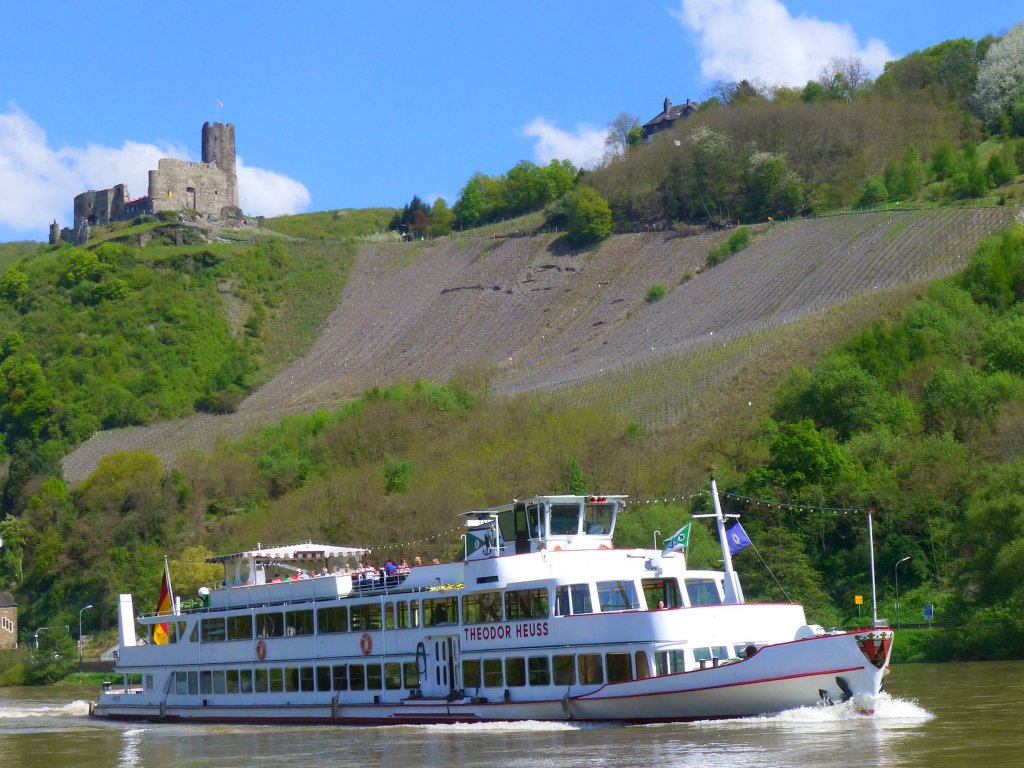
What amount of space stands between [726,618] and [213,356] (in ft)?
346

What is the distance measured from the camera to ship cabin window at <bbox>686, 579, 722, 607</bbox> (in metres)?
34.9

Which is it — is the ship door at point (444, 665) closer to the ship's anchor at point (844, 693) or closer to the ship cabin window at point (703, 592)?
the ship cabin window at point (703, 592)

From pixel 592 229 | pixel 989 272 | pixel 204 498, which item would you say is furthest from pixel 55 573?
pixel 592 229

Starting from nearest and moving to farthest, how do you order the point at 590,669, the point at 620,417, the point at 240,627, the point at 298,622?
1. the point at 590,669
2. the point at 298,622
3. the point at 240,627
4. the point at 620,417

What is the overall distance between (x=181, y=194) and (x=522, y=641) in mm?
148315

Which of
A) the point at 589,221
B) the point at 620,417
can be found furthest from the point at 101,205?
the point at 620,417

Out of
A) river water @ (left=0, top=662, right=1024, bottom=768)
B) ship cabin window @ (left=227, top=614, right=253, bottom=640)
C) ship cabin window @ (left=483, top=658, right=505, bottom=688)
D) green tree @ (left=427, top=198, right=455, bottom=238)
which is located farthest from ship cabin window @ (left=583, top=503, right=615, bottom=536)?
green tree @ (left=427, top=198, right=455, bottom=238)

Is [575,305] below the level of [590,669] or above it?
above

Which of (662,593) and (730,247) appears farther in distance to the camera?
(730,247)

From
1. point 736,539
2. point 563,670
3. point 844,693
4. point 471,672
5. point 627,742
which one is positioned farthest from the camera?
point 471,672

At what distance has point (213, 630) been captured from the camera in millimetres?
43594

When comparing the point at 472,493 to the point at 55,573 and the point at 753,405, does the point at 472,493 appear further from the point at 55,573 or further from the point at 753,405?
the point at 55,573

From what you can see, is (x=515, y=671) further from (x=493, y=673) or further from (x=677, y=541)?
(x=677, y=541)

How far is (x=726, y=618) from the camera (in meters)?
32.9
